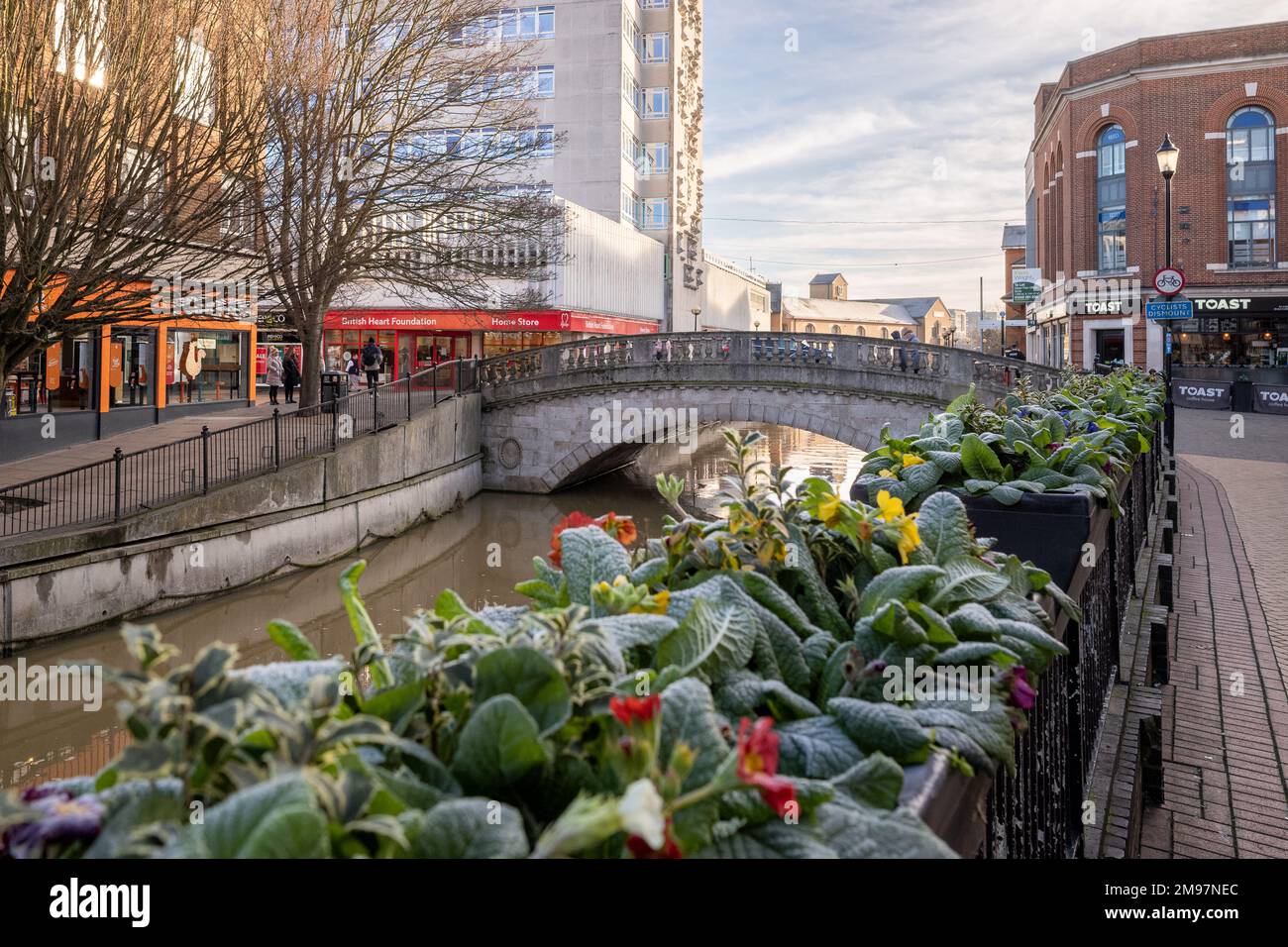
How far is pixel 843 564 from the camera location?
8.47 ft

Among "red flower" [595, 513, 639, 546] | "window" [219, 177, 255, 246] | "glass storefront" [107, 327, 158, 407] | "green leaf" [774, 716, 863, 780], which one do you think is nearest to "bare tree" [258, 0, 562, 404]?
"window" [219, 177, 255, 246]

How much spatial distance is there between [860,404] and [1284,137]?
27212mm

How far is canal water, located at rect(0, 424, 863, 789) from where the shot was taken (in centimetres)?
1108

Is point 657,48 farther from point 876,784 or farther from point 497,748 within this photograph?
point 497,748

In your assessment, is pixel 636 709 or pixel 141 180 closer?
pixel 636 709

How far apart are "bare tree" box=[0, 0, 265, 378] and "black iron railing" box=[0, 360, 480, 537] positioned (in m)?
2.25

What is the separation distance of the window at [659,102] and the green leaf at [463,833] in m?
58.5

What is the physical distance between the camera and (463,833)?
1.05 meters

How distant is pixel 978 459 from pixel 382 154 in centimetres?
2128

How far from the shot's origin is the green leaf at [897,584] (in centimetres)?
217

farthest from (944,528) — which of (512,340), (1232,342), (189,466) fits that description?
(1232,342)

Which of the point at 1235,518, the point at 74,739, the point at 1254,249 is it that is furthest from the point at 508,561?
the point at 1254,249

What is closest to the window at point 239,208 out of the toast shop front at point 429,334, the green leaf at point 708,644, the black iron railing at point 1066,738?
the black iron railing at point 1066,738
